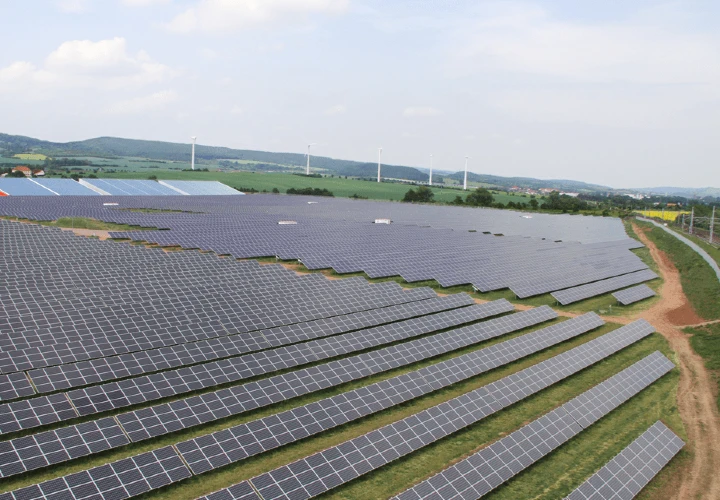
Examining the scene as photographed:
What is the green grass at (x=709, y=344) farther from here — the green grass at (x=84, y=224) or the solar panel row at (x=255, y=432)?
the green grass at (x=84, y=224)

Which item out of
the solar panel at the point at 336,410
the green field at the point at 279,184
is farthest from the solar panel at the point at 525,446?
the green field at the point at 279,184

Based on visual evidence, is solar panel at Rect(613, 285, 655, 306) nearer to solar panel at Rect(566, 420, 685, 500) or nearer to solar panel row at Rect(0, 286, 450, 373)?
solar panel row at Rect(0, 286, 450, 373)

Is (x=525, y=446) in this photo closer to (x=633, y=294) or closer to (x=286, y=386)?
(x=286, y=386)

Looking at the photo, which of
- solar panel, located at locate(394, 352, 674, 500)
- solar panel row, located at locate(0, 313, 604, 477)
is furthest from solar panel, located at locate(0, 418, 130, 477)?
solar panel, located at locate(394, 352, 674, 500)

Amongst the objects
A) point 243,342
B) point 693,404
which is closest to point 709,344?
point 693,404

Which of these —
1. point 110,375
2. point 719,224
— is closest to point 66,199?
point 110,375

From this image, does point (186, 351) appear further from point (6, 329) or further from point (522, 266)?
point (522, 266)
